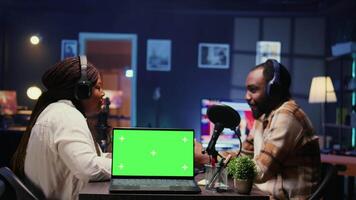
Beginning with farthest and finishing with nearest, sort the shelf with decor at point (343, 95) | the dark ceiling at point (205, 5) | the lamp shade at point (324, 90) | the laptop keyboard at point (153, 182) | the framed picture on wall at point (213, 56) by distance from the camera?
the framed picture on wall at point (213, 56) < the dark ceiling at point (205, 5) < the lamp shade at point (324, 90) < the shelf with decor at point (343, 95) < the laptop keyboard at point (153, 182)

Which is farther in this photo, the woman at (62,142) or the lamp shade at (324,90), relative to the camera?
the lamp shade at (324,90)

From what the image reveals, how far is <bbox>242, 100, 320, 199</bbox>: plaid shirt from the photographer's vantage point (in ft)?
5.71

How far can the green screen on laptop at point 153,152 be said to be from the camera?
1511 millimetres

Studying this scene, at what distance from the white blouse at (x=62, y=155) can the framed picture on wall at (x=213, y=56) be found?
438 cm

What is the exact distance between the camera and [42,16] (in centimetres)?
587

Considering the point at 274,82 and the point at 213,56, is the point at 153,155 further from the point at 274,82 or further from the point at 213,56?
the point at 213,56

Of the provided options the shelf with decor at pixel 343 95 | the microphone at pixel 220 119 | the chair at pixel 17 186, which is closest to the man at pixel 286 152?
the microphone at pixel 220 119

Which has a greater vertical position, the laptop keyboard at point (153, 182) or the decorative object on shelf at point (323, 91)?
the decorative object on shelf at point (323, 91)

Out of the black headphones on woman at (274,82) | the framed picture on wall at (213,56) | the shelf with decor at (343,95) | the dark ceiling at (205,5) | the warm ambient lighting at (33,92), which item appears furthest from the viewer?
the framed picture on wall at (213,56)

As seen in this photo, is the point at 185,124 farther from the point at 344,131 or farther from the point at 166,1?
the point at 344,131

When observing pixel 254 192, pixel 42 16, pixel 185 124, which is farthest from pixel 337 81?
pixel 254 192

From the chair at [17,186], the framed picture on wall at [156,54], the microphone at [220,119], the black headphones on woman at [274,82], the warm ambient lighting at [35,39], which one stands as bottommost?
the chair at [17,186]

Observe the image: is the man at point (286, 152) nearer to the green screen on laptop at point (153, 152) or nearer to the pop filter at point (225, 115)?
the pop filter at point (225, 115)

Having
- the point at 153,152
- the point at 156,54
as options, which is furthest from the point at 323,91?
the point at 153,152
